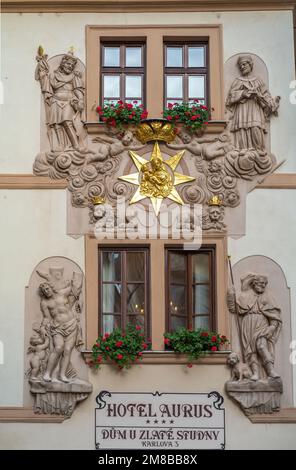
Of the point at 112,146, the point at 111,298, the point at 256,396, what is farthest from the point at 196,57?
the point at 256,396

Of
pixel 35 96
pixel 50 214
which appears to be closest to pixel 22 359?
pixel 50 214

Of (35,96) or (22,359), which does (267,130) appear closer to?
(35,96)

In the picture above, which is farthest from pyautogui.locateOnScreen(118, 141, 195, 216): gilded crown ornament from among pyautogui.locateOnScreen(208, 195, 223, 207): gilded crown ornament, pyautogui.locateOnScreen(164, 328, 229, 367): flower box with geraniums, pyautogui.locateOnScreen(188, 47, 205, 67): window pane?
pyautogui.locateOnScreen(164, 328, 229, 367): flower box with geraniums

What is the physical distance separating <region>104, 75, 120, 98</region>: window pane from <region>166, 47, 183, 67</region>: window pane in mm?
790

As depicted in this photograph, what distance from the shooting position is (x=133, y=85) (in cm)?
1667

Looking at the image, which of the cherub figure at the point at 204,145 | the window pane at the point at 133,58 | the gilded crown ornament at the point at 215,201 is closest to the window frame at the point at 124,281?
the gilded crown ornament at the point at 215,201

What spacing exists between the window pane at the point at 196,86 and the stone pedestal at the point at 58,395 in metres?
4.43

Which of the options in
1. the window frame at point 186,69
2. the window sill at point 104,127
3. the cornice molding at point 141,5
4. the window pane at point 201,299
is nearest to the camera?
the window pane at point 201,299

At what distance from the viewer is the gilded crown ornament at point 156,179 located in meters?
16.1

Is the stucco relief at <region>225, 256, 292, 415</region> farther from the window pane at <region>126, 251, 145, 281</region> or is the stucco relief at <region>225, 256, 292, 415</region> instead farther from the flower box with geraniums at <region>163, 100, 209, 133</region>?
the flower box with geraniums at <region>163, 100, 209, 133</region>

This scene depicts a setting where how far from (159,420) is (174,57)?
5.24 metres

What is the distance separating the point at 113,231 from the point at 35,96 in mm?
2295

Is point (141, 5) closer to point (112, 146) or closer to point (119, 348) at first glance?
point (112, 146)

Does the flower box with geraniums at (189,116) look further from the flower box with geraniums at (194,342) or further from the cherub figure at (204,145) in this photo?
the flower box with geraniums at (194,342)
